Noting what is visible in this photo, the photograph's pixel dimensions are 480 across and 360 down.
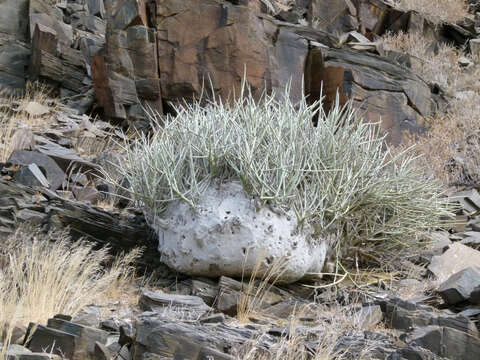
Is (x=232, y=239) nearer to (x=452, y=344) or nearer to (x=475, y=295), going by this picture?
(x=475, y=295)

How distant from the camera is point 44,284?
4.23 meters

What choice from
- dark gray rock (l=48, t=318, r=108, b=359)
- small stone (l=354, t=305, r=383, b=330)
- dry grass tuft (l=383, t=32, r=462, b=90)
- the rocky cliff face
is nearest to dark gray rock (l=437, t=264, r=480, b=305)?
small stone (l=354, t=305, r=383, b=330)

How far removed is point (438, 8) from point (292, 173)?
14.3 metres

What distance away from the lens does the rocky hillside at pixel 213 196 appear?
3854 mm

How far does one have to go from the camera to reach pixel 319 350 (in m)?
3.66

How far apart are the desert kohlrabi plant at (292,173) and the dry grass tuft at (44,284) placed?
86 cm

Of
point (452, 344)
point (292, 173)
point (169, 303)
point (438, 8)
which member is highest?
point (438, 8)

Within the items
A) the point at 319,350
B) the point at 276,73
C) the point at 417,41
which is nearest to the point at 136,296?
the point at 319,350

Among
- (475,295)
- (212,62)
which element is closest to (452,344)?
(475,295)

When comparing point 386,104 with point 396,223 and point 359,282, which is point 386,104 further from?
point 359,282

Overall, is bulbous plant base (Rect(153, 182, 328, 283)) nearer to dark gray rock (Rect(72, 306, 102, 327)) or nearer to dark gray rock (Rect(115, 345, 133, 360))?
dark gray rock (Rect(72, 306, 102, 327))

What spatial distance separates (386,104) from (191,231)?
643 centimetres

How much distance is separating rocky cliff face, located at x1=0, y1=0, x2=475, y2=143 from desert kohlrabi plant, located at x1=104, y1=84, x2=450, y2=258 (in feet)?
11.4

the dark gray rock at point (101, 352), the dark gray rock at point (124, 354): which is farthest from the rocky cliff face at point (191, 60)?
the dark gray rock at point (101, 352)
